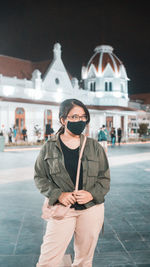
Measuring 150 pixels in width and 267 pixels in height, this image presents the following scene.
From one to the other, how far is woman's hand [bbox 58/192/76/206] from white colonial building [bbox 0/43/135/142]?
24.8 meters

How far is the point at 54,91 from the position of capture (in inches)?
1400

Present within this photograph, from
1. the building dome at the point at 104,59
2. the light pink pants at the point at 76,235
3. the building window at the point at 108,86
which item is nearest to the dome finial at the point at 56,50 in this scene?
the building dome at the point at 104,59

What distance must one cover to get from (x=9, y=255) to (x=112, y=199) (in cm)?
309

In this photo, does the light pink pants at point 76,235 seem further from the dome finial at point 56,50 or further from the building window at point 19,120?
the dome finial at point 56,50

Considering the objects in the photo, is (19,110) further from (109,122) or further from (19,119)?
(109,122)

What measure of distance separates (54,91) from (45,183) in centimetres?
3377

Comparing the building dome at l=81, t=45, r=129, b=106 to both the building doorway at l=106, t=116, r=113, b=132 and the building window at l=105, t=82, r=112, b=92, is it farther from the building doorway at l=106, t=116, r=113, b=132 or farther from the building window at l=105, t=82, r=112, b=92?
the building doorway at l=106, t=116, r=113, b=132

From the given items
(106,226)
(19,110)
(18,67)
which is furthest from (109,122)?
(106,226)

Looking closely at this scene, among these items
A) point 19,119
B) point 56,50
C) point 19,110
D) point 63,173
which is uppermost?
point 56,50

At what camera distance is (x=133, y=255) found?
344 cm

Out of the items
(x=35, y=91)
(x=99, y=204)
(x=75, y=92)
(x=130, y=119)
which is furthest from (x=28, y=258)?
(x=130, y=119)

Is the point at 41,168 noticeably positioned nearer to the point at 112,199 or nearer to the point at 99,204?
the point at 99,204

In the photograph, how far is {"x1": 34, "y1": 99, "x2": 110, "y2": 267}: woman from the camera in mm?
2250

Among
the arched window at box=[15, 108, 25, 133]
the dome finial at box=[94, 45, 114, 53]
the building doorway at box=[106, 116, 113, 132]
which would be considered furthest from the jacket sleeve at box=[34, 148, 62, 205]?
the dome finial at box=[94, 45, 114, 53]
